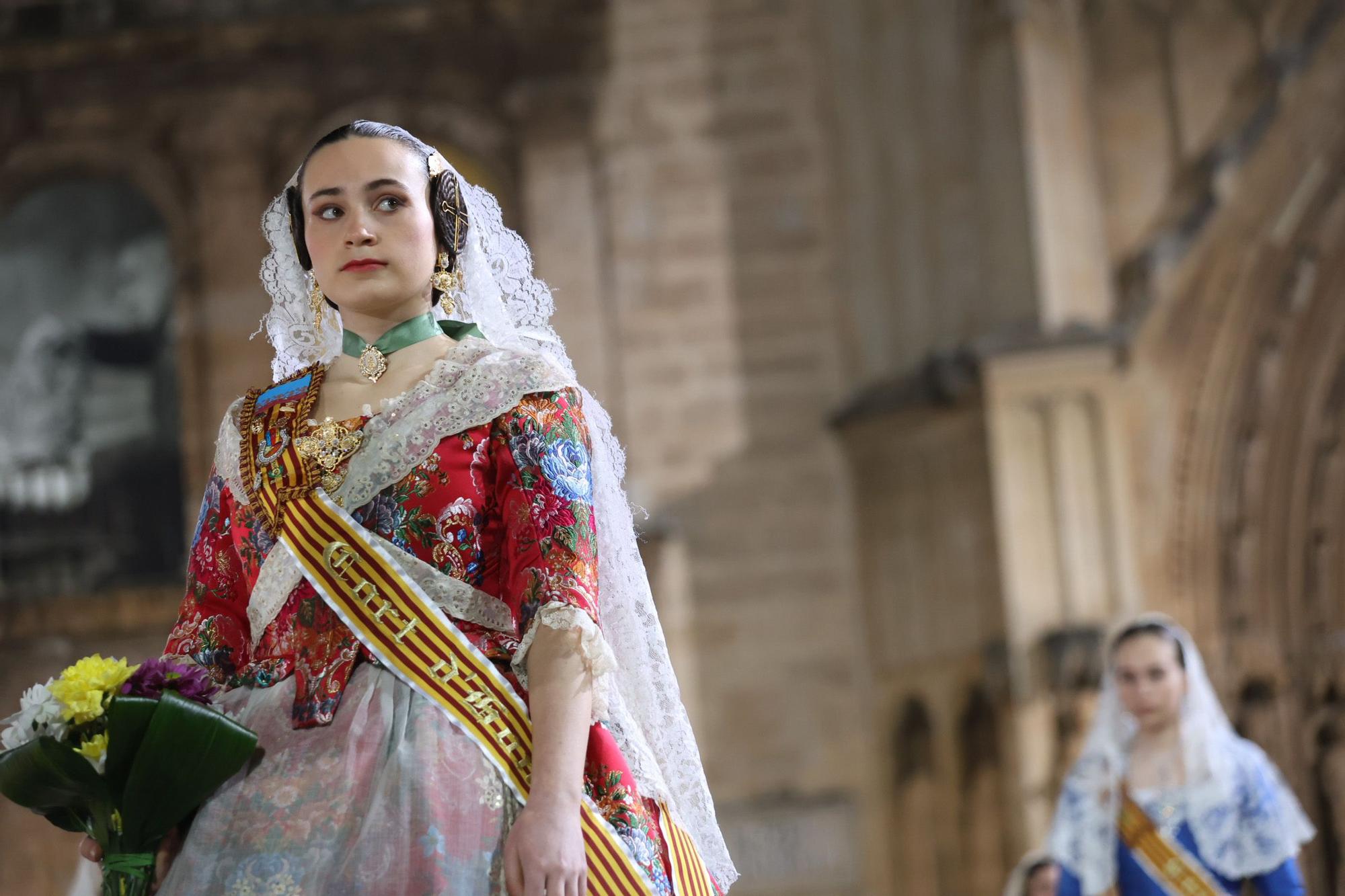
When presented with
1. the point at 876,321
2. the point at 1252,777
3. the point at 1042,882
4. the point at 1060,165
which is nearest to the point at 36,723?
the point at 1252,777

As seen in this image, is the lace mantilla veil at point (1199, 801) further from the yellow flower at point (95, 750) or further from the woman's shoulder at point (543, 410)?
the yellow flower at point (95, 750)

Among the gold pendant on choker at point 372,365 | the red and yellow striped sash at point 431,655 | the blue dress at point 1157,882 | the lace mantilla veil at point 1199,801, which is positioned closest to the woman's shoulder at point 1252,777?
the lace mantilla veil at point 1199,801

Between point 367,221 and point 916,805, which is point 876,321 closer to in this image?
point 916,805

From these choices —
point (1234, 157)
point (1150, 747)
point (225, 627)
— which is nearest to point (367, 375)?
point (225, 627)

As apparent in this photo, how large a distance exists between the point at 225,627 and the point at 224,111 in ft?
24.5

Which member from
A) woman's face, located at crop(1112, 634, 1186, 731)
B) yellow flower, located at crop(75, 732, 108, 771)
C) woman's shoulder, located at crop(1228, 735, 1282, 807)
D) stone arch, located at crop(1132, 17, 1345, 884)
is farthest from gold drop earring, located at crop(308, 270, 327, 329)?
stone arch, located at crop(1132, 17, 1345, 884)

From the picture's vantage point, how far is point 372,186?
217 cm

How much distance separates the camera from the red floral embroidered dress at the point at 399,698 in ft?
6.30

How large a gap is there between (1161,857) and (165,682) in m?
3.12

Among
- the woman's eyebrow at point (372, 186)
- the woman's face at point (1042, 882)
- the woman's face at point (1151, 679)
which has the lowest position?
the woman's face at point (1042, 882)

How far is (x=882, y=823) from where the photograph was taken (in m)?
8.56

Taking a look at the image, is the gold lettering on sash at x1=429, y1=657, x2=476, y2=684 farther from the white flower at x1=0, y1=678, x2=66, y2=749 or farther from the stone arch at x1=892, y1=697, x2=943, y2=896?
the stone arch at x1=892, y1=697, x2=943, y2=896

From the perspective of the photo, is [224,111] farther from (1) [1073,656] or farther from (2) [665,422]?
(1) [1073,656]

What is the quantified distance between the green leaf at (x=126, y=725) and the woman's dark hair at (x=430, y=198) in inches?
20.7
